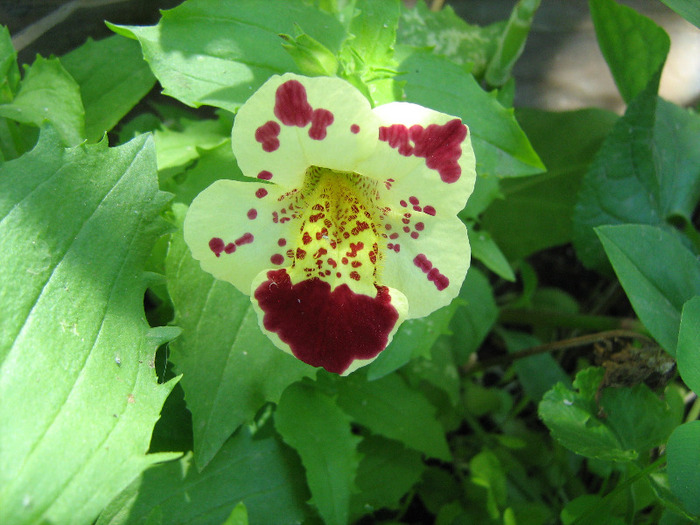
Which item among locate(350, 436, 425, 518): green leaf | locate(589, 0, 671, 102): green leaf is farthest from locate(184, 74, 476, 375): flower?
locate(589, 0, 671, 102): green leaf

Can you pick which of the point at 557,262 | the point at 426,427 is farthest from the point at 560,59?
the point at 426,427

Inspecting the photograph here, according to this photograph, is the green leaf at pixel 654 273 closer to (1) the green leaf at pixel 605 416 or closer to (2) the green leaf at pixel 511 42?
(1) the green leaf at pixel 605 416

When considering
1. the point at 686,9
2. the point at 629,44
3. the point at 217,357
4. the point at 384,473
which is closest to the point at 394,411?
the point at 384,473

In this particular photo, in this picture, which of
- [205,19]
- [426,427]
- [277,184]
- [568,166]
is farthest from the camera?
[568,166]

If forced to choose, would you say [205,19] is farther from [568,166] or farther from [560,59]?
[560,59]

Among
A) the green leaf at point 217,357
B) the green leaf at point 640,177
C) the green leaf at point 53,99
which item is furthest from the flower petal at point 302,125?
the green leaf at point 640,177

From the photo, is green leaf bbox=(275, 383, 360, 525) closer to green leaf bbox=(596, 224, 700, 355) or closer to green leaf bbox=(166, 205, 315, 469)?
green leaf bbox=(166, 205, 315, 469)
